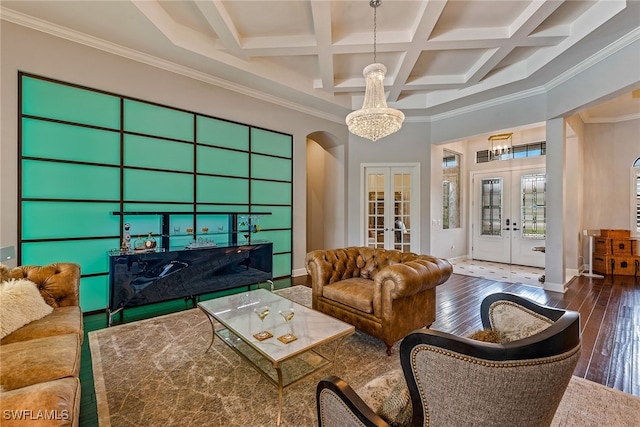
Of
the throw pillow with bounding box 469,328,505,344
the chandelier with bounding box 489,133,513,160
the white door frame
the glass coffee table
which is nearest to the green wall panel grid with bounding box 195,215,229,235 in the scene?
the glass coffee table

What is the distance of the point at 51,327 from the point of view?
2.00 metres

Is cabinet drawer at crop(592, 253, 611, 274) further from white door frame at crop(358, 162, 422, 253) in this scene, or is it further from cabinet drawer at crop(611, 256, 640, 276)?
white door frame at crop(358, 162, 422, 253)

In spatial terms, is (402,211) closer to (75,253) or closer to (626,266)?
(626,266)

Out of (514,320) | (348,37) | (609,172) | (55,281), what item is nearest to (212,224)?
(55,281)

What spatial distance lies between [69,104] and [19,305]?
2523 mm

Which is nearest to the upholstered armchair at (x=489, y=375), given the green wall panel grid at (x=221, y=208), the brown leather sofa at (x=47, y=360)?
the brown leather sofa at (x=47, y=360)

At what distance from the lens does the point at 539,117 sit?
480cm

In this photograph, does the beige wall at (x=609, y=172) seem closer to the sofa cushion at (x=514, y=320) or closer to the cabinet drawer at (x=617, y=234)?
the cabinet drawer at (x=617, y=234)

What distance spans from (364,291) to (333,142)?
4.48 meters

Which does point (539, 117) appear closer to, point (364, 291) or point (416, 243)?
point (416, 243)

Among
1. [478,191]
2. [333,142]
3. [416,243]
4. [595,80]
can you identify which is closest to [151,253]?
[333,142]

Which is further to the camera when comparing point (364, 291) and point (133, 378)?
point (364, 291)

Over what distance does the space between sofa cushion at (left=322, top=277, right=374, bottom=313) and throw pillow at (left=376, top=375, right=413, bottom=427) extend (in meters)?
1.61

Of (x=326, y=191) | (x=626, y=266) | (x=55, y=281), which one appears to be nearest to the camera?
(x=55, y=281)
